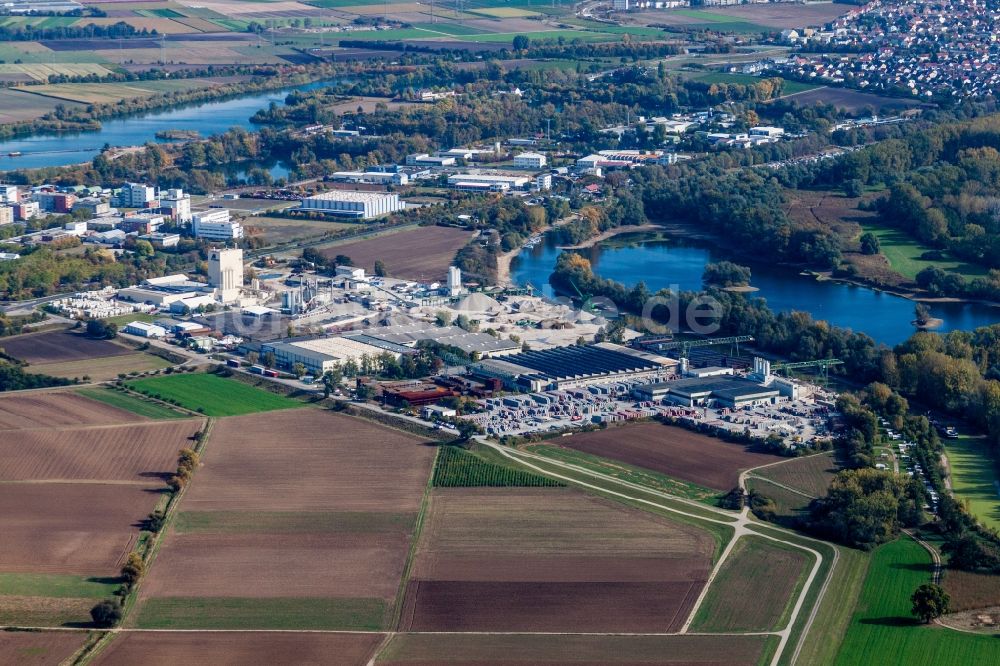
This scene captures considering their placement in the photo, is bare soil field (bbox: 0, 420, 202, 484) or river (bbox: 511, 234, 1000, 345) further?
river (bbox: 511, 234, 1000, 345)

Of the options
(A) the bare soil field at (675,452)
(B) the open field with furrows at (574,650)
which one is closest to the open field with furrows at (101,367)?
(A) the bare soil field at (675,452)

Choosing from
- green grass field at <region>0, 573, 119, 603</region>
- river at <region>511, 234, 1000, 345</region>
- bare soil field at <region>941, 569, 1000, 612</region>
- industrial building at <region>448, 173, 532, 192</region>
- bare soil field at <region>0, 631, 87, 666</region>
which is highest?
industrial building at <region>448, 173, 532, 192</region>

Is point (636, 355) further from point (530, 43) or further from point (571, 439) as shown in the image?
point (530, 43)

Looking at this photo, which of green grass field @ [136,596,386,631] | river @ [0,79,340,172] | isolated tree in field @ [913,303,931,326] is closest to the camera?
green grass field @ [136,596,386,631]

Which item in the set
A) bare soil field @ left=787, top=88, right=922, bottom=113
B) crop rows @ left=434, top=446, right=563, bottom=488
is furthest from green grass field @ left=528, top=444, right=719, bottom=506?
bare soil field @ left=787, top=88, right=922, bottom=113

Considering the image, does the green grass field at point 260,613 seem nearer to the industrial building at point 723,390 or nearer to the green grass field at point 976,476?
the green grass field at point 976,476

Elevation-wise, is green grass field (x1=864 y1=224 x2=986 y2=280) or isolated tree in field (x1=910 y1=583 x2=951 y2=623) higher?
isolated tree in field (x1=910 y1=583 x2=951 y2=623)

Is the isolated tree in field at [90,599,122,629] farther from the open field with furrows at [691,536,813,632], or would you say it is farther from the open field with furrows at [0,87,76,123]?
the open field with furrows at [0,87,76,123]
